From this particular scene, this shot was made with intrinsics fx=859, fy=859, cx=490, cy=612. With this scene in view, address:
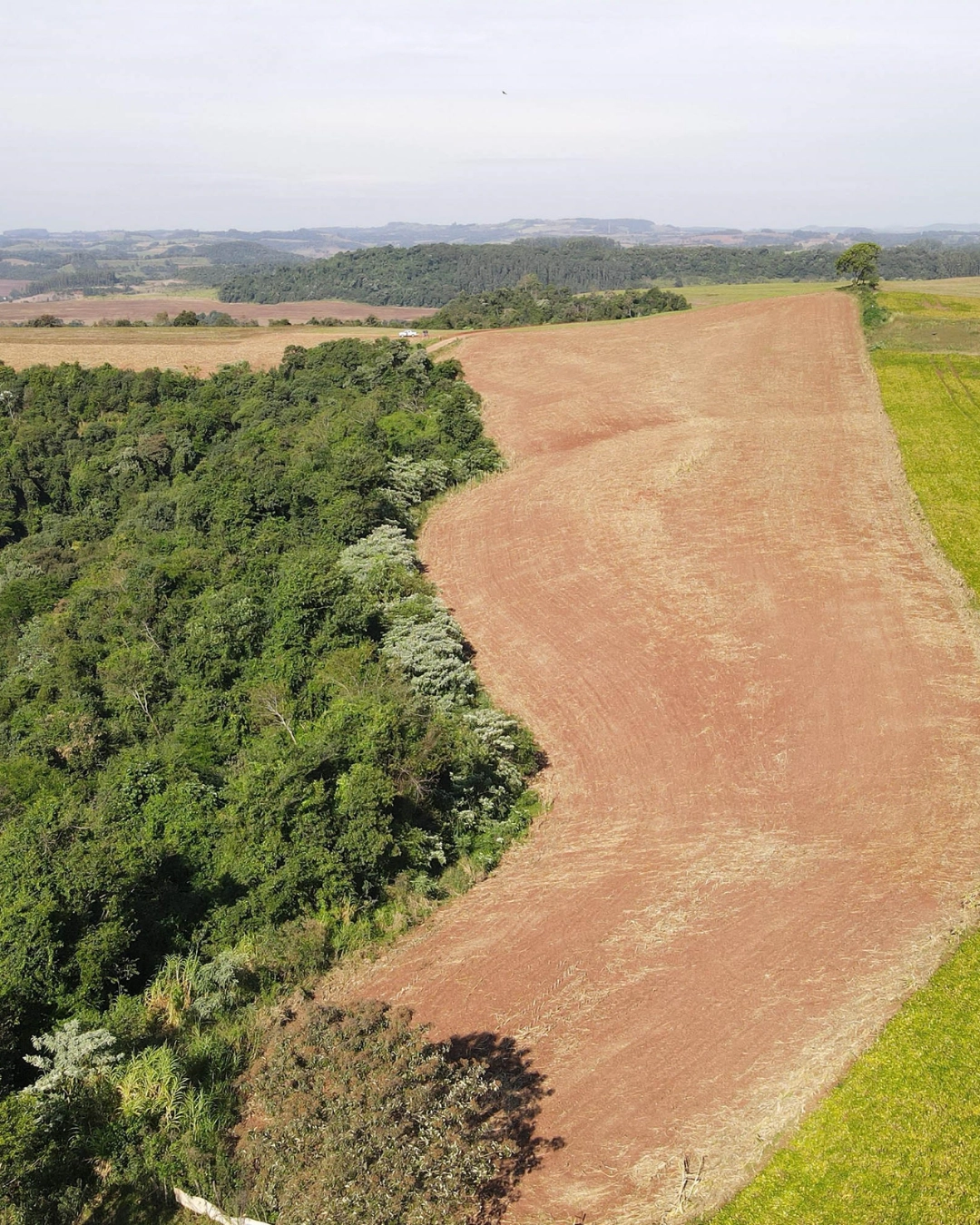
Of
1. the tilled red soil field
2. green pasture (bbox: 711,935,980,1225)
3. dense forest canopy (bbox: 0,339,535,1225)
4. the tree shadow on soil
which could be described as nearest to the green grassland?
the tilled red soil field

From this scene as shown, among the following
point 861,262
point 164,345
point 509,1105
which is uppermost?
point 861,262

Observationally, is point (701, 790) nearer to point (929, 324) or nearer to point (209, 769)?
point (209, 769)

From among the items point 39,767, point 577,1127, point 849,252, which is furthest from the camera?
point 849,252

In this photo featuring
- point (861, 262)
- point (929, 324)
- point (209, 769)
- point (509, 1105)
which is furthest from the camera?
point (861, 262)

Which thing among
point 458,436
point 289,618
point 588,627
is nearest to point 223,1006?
point 289,618

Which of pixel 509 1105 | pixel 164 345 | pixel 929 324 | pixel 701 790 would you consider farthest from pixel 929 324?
pixel 509 1105

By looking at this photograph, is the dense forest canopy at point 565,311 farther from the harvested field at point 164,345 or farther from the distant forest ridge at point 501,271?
the distant forest ridge at point 501,271

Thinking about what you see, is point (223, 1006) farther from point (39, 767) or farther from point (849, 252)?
point (849, 252)
